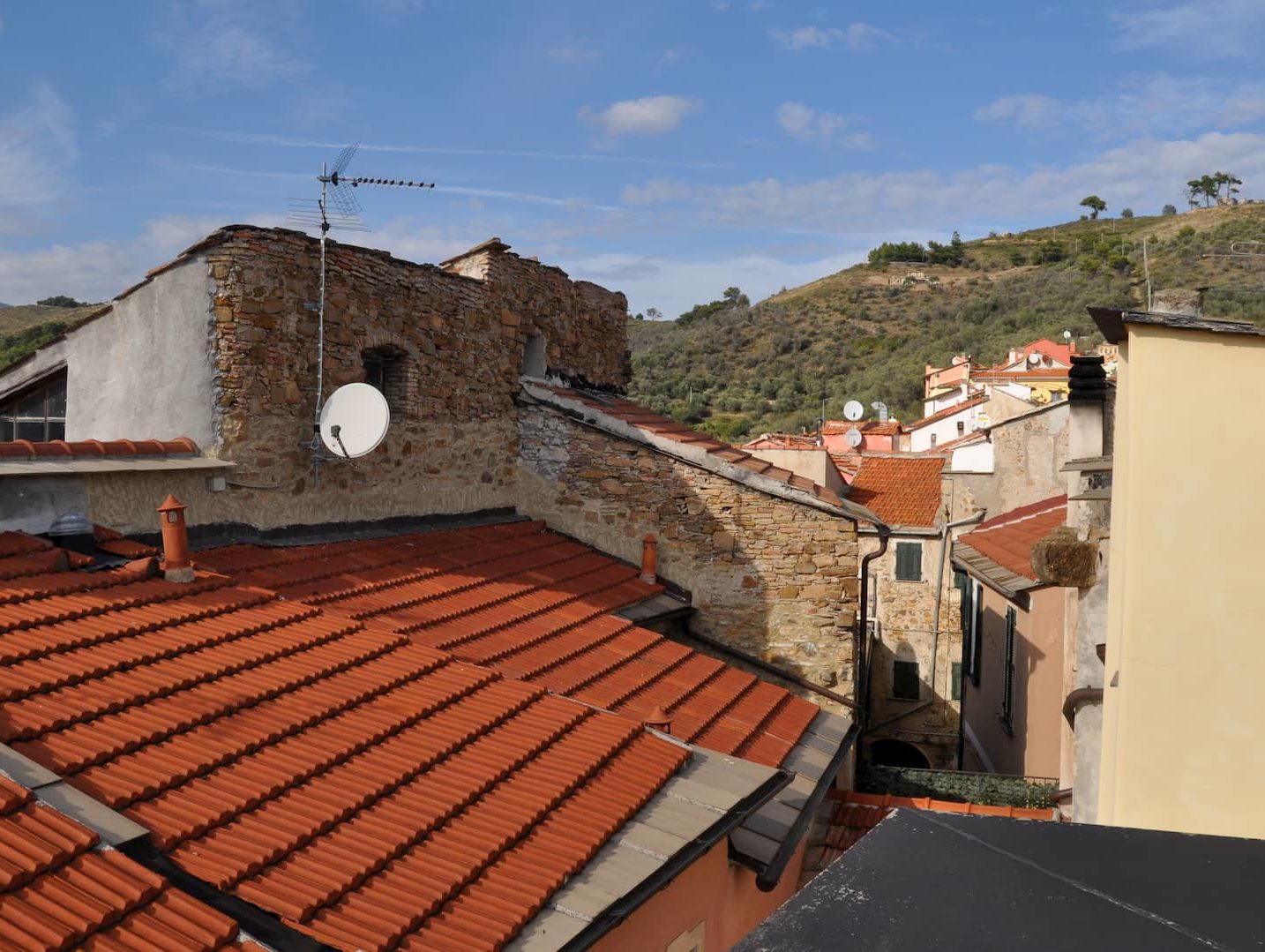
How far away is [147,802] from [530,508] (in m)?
7.18

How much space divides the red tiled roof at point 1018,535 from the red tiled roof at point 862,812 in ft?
7.61

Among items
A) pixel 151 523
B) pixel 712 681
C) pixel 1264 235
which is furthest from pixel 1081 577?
pixel 1264 235

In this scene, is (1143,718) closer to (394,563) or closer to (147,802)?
(147,802)

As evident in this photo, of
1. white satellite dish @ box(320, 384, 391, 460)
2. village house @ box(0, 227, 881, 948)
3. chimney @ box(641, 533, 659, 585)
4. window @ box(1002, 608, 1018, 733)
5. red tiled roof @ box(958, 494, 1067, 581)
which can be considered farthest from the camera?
window @ box(1002, 608, 1018, 733)

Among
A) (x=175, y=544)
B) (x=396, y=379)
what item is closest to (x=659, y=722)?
(x=175, y=544)

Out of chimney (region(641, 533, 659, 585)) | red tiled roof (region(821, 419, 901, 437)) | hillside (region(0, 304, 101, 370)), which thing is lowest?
chimney (region(641, 533, 659, 585))

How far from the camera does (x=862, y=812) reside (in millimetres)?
9109

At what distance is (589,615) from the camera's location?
28.2ft

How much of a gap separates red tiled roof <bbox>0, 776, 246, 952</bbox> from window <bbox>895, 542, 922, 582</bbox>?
19828 mm

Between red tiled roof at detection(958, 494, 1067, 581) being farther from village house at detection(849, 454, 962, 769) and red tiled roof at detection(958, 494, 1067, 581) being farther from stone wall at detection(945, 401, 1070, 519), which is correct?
village house at detection(849, 454, 962, 769)

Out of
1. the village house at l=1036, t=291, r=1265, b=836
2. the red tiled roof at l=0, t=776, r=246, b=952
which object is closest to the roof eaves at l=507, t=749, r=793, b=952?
the red tiled roof at l=0, t=776, r=246, b=952

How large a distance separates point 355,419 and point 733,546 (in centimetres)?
436

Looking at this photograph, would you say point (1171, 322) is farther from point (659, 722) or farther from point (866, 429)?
point (866, 429)

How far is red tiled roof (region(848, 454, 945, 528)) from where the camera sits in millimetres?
21859
